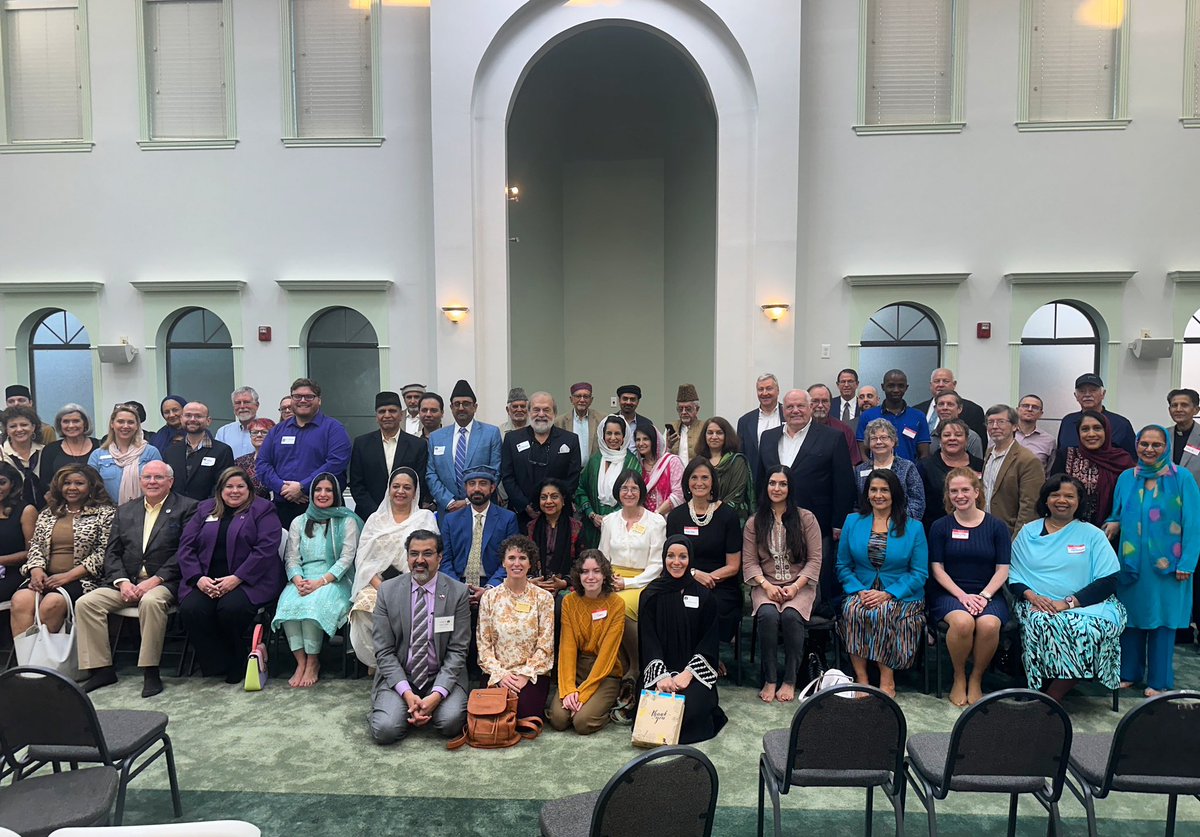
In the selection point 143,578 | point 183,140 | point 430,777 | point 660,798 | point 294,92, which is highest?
point 294,92

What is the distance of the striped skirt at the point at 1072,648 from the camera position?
4.48 m

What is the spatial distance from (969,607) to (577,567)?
2391 mm

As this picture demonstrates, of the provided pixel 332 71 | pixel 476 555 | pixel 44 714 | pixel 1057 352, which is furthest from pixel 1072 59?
pixel 44 714

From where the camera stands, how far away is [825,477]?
5.46m

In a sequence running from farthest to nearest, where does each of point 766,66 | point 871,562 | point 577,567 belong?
point 766,66, point 871,562, point 577,567

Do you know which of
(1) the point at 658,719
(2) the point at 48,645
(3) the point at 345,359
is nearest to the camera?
(1) the point at 658,719

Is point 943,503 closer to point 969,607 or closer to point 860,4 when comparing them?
point 969,607

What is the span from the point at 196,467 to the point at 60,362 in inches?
236

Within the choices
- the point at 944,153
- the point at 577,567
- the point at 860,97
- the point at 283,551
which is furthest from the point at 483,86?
the point at 577,567

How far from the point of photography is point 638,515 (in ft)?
16.9

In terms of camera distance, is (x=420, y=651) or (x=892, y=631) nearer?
(x=420, y=651)

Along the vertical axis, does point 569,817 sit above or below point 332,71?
below

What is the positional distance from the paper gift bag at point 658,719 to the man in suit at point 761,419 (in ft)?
7.64

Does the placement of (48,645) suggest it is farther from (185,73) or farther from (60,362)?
(185,73)
